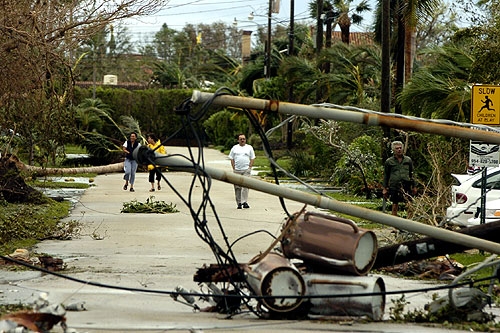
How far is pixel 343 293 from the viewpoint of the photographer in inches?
396

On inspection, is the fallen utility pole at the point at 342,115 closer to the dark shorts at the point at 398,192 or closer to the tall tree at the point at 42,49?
the tall tree at the point at 42,49

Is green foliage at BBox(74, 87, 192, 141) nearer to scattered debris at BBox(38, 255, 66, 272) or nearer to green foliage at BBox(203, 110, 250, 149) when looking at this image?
green foliage at BBox(203, 110, 250, 149)

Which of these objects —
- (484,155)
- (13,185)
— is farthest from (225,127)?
(484,155)

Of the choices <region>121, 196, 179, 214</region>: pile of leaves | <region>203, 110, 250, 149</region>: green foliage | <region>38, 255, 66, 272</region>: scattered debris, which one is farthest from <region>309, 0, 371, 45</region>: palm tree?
<region>38, 255, 66, 272</region>: scattered debris

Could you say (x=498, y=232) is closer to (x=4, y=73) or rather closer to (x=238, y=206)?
(x=4, y=73)

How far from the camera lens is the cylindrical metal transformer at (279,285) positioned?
989 cm

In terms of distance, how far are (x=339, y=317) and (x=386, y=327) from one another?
525 mm

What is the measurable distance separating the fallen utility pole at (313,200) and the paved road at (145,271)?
97cm

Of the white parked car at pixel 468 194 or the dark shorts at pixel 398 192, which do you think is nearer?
the white parked car at pixel 468 194

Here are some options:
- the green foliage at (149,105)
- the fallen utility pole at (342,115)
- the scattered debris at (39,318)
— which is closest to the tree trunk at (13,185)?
the fallen utility pole at (342,115)

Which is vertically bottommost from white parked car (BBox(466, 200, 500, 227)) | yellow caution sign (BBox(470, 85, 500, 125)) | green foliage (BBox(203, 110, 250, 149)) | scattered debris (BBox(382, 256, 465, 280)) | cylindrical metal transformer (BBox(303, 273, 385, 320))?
green foliage (BBox(203, 110, 250, 149))

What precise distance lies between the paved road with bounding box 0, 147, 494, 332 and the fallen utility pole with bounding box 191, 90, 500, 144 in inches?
79.3

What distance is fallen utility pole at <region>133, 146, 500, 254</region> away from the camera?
998 centimetres

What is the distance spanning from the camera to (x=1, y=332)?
26.7 feet
